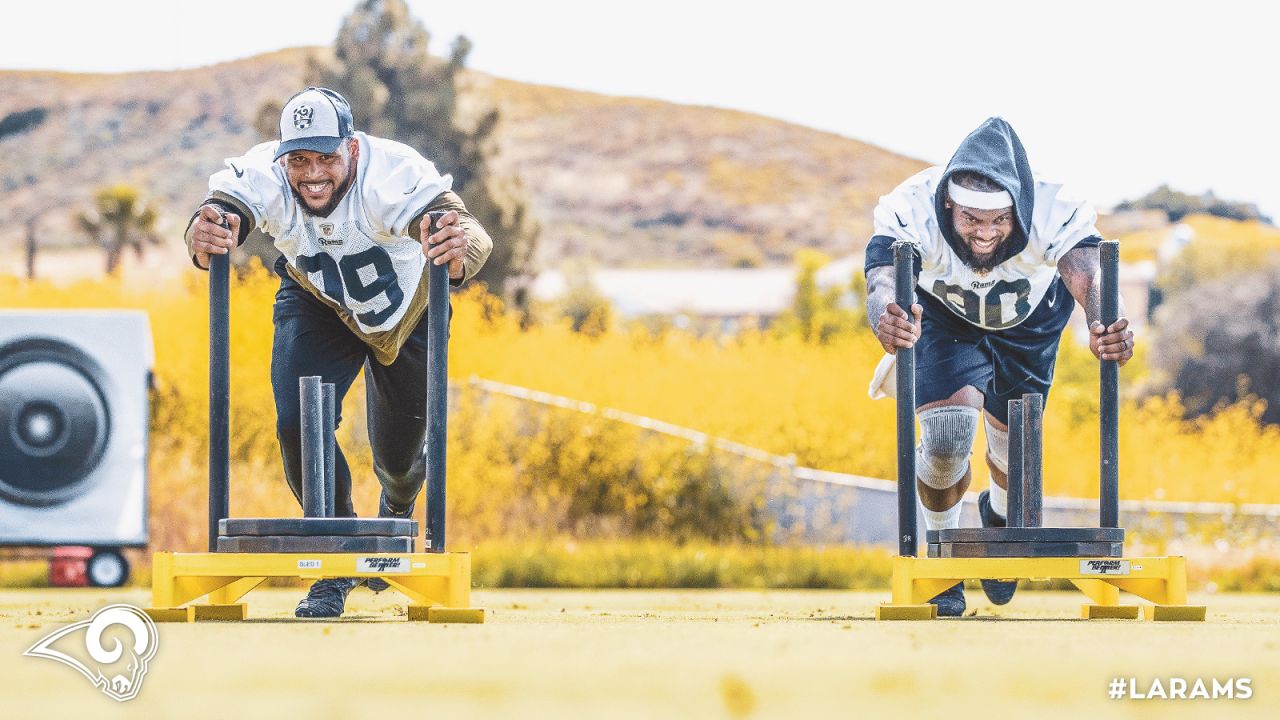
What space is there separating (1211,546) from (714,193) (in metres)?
114

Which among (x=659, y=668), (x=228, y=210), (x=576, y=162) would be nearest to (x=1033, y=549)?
(x=659, y=668)

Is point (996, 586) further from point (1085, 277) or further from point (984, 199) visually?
point (984, 199)

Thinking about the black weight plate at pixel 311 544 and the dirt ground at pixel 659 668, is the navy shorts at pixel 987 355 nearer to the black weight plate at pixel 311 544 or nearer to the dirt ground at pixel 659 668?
the dirt ground at pixel 659 668

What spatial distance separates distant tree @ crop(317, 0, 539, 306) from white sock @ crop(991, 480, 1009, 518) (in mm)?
29087

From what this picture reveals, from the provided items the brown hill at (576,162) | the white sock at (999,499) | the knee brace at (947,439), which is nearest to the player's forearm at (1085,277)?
the knee brace at (947,439)

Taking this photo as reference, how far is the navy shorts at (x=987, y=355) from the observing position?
24.1ft

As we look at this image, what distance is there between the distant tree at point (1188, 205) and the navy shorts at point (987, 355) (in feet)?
335

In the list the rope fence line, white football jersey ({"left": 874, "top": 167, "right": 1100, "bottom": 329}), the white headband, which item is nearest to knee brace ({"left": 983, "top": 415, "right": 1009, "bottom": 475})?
white football jersey ({"left": 874, "top": 167, "right": 1100, "bottom": 329})

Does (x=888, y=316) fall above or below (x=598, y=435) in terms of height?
above

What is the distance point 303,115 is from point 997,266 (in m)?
2.80

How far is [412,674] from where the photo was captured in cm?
389

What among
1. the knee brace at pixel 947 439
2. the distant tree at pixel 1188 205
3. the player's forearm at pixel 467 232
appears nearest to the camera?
the player's forearm at pixel 467 232

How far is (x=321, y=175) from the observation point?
6.48 m

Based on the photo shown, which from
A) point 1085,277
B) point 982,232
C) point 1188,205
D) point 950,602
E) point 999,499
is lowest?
point 950,602
